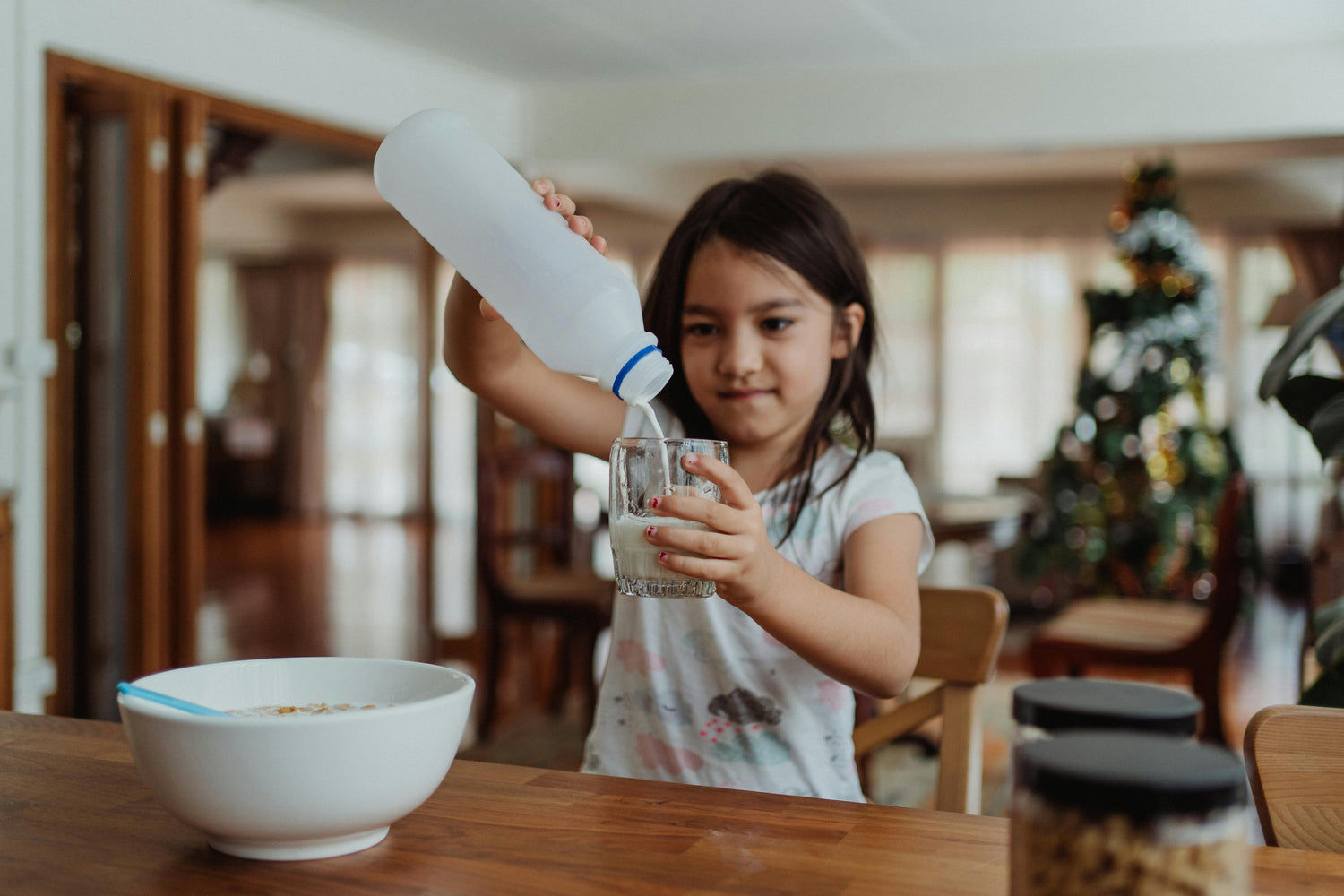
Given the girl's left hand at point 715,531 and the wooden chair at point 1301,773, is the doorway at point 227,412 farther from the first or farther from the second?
the wooden chair at point 1301,773

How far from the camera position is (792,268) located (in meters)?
A: 1.21

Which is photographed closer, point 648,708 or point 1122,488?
point 648,708

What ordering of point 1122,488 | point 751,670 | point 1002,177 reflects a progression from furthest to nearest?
point 1002,177 → point 1122,488 → point 751,670

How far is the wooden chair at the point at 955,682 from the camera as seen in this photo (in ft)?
3.79

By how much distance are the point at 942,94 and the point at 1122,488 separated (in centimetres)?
185

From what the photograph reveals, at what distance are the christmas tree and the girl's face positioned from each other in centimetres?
426

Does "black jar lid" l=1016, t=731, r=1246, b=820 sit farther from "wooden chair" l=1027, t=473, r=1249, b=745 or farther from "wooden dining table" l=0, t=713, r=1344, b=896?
"wooden chair" l=1027, t=473, r=1249, b=745

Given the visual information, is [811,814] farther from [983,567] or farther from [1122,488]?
[983,567]

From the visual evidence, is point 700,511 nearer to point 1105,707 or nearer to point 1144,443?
point 1105,707

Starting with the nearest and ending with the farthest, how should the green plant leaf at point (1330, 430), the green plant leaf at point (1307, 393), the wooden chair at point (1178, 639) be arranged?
the green plant leaf at point (1330, 430), the green plant leaf at point (1307, 393), the wooden chair at point (1178, 639)

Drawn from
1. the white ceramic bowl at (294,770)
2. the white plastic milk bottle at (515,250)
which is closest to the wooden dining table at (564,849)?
the white ceramic bowl at (294,770)

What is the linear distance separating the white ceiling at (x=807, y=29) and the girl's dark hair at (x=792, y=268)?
2.88m

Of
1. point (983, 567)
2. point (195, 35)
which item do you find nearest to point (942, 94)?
point (195, 35)

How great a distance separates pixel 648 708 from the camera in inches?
49.3
